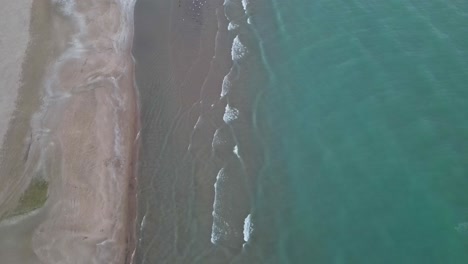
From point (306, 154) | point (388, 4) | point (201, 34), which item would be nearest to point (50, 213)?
point (306, 154)

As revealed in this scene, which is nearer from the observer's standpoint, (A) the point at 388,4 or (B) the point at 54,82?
(B) the point at 54,82

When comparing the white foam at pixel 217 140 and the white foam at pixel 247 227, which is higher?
the white foam at pixel 217 140

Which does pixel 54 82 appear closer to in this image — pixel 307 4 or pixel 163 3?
pixel 163 3

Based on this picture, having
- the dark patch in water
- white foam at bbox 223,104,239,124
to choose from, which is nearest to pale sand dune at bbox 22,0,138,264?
the dark patch in water

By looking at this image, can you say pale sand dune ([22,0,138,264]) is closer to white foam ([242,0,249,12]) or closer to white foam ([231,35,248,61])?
white foam ([231,35,248,61])

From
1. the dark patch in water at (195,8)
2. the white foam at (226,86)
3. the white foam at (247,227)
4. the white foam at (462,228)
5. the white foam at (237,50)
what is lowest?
the white foam at (462,228)

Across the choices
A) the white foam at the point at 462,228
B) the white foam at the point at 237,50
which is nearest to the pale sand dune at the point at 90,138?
the white foam at the point at 237,50

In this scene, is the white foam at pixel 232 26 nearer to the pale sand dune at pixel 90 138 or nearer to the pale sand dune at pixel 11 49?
the pale sand dune at pixel 90 138
